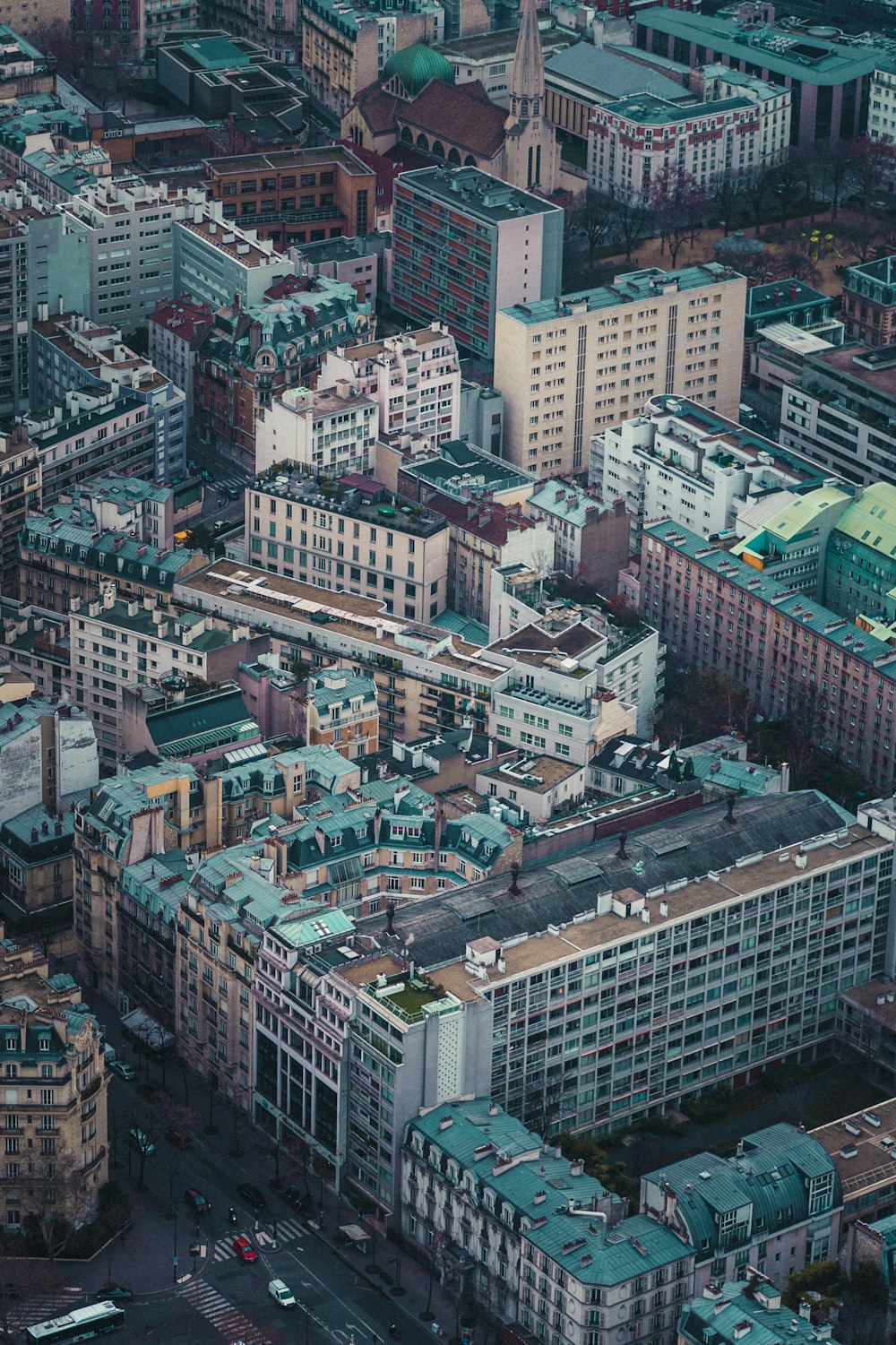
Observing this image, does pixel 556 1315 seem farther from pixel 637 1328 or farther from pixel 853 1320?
pixel 853 1320

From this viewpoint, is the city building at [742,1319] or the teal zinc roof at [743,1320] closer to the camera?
A: the teal zinc roof at [743,1320]

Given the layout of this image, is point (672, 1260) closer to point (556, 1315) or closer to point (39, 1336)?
point (556, 1315)

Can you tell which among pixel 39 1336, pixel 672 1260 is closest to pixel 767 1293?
pixel 672 1260

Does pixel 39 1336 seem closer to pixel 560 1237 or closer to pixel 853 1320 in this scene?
pixel 560 1237
